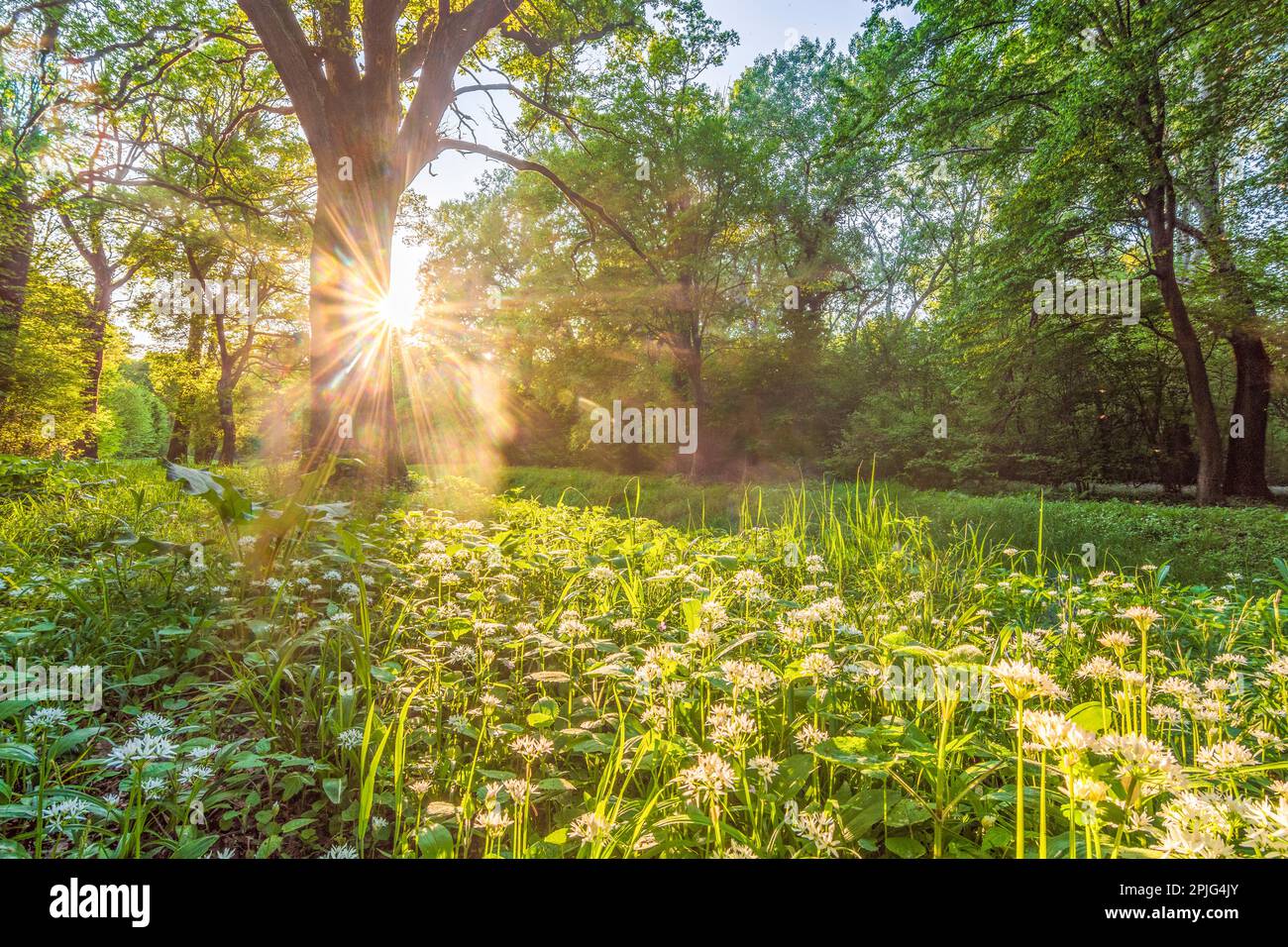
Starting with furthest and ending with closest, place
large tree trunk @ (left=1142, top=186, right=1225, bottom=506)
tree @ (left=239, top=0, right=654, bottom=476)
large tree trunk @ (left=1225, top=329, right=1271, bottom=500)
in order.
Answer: large tree trunk @ (left=1225, top=329, right=1271, bottom=500) < large tree trunk @ (left=1142, top=186, right=1225, bottom=506) < tree @ (left=239, top=0, right=654, bottom=476)

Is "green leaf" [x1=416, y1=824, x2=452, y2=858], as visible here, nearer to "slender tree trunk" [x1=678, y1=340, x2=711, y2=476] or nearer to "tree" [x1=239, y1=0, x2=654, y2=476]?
"tree" [x1=239, y1=0, x2=654, y2=476]

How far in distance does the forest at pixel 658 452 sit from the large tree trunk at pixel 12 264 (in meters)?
0.11

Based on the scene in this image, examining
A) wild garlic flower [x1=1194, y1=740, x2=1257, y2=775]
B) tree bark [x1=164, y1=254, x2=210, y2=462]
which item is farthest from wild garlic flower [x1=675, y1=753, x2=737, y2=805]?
tree bark [x1=164, y1=254, x2=210, y2=462]

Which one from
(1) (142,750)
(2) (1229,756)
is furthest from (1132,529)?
(1) (142,750)

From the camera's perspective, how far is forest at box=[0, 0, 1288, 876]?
1.27m

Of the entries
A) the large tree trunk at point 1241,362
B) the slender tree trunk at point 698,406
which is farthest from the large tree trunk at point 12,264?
the large tree trunk at point 1241,362

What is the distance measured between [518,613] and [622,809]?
56.7 inches

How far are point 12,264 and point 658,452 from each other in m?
15.4

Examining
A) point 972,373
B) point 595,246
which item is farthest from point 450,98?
point 972,373

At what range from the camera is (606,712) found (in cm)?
170

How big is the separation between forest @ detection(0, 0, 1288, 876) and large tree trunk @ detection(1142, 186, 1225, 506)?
0.07 meters

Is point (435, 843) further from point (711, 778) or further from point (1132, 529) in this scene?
point (1132, 529)

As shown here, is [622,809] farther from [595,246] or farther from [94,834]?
[595,246]

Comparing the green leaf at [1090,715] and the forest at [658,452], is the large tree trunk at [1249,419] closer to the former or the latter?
the forest at [658,452]
